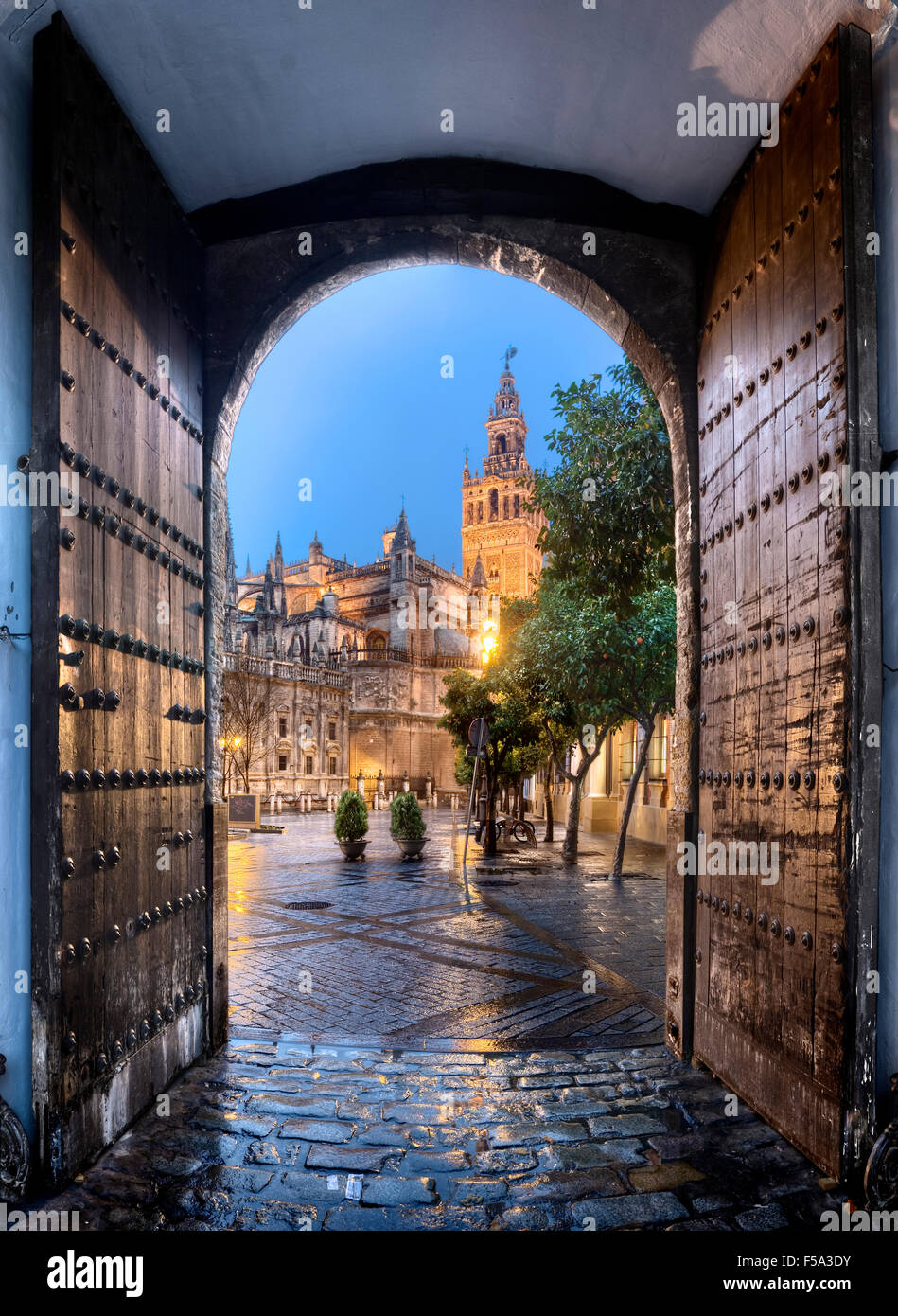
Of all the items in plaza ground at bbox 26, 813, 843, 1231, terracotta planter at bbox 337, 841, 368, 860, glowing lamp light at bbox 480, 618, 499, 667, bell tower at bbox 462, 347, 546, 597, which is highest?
bell tower at bbox 462, 347, 546, 597

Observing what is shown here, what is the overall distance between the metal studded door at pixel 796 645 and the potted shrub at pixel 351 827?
36.3 ft

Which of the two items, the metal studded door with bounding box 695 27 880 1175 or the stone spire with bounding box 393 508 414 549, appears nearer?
the metal studded door with bounding box 695 27 880 1175

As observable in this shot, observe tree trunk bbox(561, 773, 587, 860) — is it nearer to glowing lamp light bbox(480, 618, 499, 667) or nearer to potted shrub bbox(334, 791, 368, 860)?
potted shrub bbox(334, 791, 368, 860)

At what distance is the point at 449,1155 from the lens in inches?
112

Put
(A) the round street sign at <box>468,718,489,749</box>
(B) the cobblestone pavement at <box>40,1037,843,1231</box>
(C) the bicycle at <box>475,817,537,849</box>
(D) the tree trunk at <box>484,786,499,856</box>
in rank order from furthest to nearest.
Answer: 1. (C) the bicycle at <box>475,817,537,849</box>
2. (D) the tree trunk at <box>484,786,499,856</box>
3. (A) the round street sign at <box>468,718,489,749</box>
4. (B) the cobblestone pavement at <box>40,1037,843,1231</box>

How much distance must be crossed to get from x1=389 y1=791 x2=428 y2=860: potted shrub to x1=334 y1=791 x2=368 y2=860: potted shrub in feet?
1.99

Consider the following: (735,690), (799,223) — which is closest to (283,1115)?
(735,690)

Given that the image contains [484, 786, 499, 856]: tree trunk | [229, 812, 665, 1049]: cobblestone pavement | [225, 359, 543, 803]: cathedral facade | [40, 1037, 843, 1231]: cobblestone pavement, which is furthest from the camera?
[225, 359, 543, 803]: cathedral facade

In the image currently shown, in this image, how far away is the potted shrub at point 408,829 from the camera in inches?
568

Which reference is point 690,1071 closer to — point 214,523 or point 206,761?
point 206,761

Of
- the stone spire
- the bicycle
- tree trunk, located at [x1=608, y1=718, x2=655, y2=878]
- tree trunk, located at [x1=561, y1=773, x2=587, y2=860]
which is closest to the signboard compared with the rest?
the bicycle

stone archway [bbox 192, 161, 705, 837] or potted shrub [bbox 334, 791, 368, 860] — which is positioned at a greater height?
stone archway [bbox 192, 161, 705, 837]

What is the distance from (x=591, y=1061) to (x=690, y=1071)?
474 millimetres

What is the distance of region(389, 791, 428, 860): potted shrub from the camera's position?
14.4 meters
